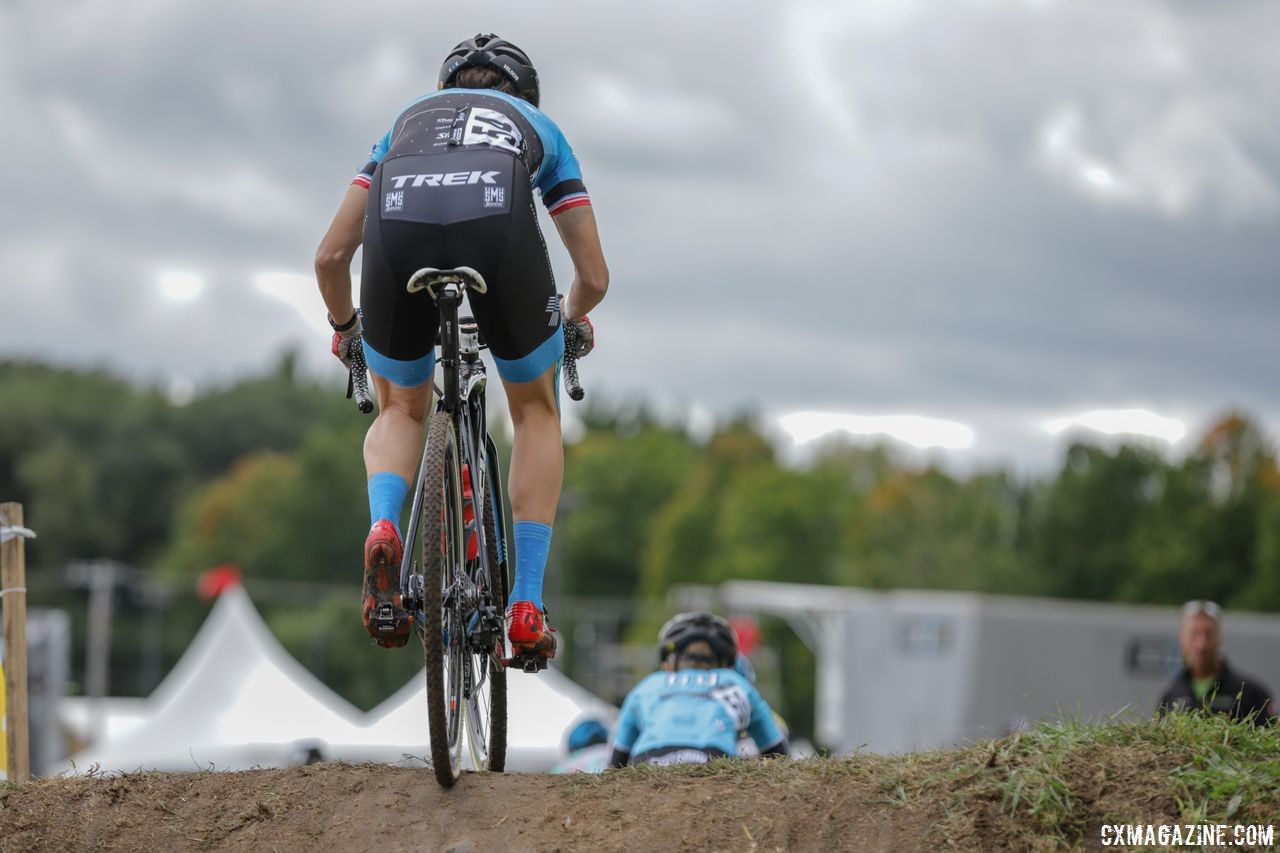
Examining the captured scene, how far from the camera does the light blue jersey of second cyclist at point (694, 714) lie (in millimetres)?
6488

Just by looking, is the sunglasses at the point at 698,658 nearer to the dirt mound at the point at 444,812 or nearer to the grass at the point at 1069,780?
the dirt mound at the point at 444,812

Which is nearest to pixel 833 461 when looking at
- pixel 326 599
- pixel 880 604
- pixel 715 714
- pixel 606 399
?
pixel 606 399

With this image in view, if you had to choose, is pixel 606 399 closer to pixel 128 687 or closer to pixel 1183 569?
pixel 128 687

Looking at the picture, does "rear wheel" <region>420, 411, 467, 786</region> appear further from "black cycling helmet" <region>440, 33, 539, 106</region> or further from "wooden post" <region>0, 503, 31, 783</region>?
"wooden post" <region>0, 503, 31, 783</region>

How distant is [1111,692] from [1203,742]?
15.6 metres

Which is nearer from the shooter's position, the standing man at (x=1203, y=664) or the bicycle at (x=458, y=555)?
the bicycle at (x=458, y=555)

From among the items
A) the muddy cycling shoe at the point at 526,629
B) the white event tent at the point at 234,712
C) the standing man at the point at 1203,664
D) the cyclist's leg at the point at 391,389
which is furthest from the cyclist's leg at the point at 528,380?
the white event tent at the point at 234,712

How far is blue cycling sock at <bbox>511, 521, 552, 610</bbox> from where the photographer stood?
552 cm

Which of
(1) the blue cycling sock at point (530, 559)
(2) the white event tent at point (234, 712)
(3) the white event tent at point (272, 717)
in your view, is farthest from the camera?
(2) the white event tent at point (234, 712)

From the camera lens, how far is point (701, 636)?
22.8ft

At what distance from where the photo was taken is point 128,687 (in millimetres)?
82062

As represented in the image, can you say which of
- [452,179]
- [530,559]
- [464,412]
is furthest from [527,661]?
[452,179]

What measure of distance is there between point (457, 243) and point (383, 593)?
115 centimetres

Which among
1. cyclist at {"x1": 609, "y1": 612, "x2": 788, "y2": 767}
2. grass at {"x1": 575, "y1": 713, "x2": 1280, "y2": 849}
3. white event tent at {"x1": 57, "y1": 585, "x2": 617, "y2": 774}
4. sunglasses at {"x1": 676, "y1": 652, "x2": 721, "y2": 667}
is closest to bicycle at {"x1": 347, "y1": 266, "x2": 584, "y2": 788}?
grass at {"x1": 575, "y1": 713, "x2": 1280, "y2": 849}
